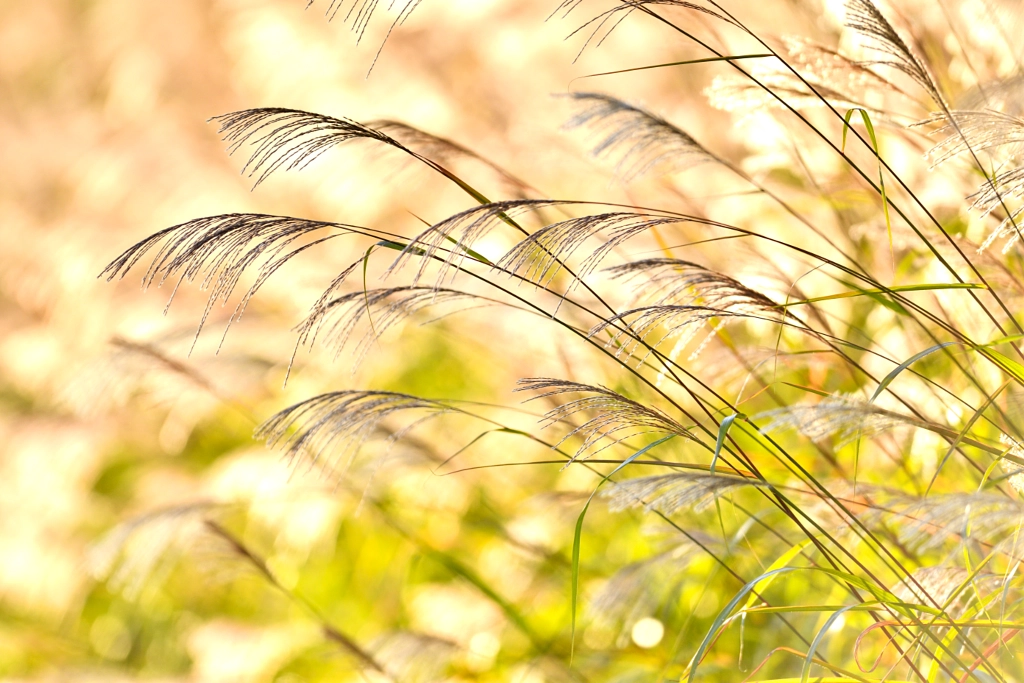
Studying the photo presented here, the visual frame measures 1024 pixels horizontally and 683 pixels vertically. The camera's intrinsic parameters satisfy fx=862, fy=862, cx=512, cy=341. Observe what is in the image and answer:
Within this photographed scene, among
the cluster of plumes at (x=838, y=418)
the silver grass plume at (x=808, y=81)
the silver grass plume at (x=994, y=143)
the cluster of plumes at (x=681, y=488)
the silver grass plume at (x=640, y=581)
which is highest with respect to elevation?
the silver grass plume at (x=808, y=81)

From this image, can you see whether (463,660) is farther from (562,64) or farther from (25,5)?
(25,5)

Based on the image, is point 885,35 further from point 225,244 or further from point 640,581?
point 640,581

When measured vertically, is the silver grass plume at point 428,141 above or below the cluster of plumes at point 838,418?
above

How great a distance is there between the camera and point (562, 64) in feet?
9.76

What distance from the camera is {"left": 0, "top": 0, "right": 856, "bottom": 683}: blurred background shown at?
1.73 m

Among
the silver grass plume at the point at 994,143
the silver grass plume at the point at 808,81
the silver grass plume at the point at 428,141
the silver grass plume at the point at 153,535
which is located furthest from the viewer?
the silver grass plume at the point at 153,535

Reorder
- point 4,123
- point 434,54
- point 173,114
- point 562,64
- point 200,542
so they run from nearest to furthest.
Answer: point 200,542, point 434,54, point 562,64, point 173,114, point 4,123

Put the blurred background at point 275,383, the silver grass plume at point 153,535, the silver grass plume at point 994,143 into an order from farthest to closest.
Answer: the blurred background at point 275,383 < the silver grass plume at point 153,535 < the silver grass plume at point 994,143

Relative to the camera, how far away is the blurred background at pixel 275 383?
1.73m

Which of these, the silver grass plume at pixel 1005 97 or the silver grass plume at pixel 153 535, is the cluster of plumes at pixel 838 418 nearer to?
the silver grass plume at pixel 1005 97

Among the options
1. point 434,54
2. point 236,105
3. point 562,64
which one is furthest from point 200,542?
point 236,105

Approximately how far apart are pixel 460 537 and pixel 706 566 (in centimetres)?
85

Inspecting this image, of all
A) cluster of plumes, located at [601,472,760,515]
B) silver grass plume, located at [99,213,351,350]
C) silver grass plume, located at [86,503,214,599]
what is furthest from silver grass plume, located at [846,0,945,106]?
silver grass plume, located at [86,503,214,599]

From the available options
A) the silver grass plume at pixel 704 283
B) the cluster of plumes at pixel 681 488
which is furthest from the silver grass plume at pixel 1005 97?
the cluster of plumes at pixel 681 488
